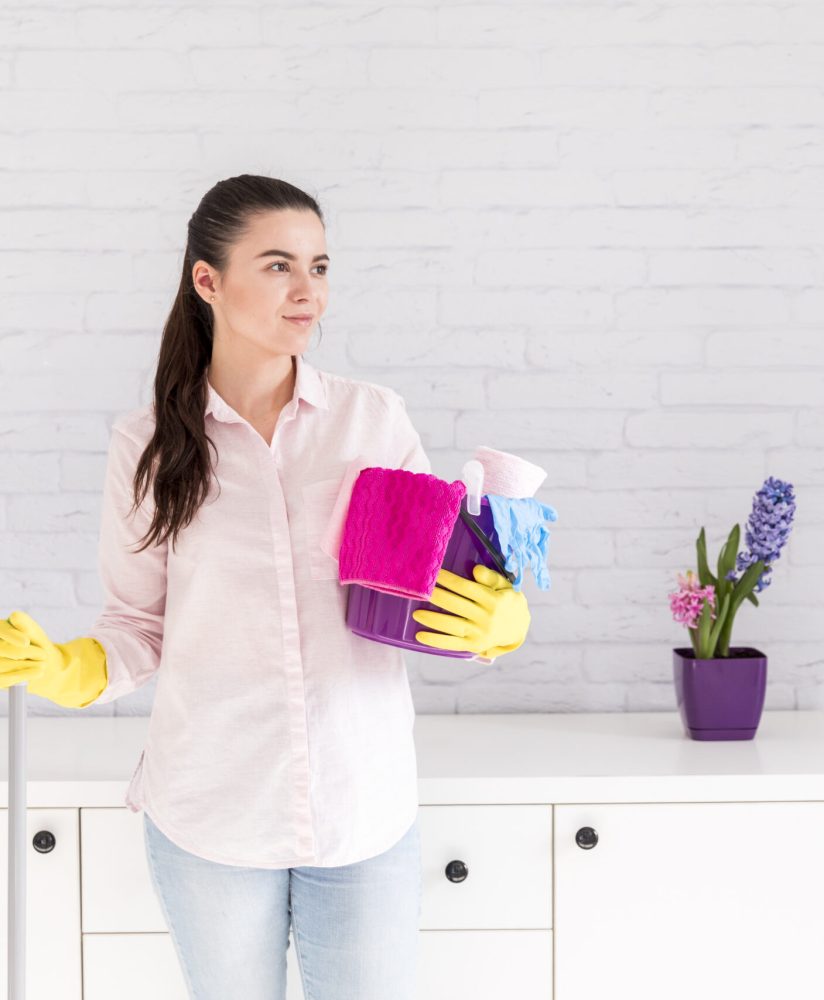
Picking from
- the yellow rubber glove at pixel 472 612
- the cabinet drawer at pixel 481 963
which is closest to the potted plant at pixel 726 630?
the cabinet drawer at pixel 481 963

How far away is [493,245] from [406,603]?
849 millimetres

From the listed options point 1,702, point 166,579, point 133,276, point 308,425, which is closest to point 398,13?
point 133,276

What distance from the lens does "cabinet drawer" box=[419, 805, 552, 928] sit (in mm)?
1460

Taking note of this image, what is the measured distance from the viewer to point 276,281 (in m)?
1.21

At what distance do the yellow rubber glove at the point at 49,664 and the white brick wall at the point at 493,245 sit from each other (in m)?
0.59

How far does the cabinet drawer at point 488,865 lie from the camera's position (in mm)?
1460

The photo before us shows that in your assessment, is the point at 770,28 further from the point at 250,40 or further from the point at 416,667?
the point at 416,667

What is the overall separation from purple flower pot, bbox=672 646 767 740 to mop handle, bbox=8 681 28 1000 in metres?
0.97

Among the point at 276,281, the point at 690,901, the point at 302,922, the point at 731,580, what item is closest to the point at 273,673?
the point at 302,922

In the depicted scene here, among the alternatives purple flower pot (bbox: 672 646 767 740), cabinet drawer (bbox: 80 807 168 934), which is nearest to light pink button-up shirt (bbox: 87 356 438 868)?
cabinet drawer (bbox: 80 807 168 934)

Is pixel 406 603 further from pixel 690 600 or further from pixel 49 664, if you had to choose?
pixel 690 600

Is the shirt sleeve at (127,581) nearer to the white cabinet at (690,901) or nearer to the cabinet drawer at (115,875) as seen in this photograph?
the cabinet drawer at (115,875)

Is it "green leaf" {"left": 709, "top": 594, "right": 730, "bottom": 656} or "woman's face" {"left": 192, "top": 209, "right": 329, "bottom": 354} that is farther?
"green leaf" {"left": 709, "top": 594, "right": 730, "bottom": 656}

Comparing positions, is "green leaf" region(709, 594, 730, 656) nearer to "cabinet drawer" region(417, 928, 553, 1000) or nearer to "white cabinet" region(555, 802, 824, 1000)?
"white cabinet" region(555, 802, 824, 1000)
